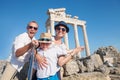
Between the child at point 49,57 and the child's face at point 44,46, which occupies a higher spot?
the child's face at point 44,46

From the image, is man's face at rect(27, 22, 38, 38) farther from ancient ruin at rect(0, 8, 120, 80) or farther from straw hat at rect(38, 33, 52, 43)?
ancient ruin at rect(0, 8, 120, 80)

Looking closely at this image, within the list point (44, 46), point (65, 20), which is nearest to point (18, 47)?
point (44, 46)

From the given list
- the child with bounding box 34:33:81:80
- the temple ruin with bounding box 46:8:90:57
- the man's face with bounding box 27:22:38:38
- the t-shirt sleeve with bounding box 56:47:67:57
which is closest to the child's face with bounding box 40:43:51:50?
the child with bounding box 34:33:81:80

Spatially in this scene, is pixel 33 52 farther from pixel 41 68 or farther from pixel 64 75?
pixel 64 75

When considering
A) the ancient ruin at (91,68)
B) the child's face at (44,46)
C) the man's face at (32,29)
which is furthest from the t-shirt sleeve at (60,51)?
the ancient ruin at (91,68)

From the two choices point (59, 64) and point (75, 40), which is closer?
point (59, 64)

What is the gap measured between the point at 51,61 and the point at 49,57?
0.30 ft

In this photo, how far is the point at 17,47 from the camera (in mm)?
3961

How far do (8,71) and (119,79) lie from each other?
6530mm

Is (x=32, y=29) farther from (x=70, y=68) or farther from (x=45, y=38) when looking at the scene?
(x=70, y=68)

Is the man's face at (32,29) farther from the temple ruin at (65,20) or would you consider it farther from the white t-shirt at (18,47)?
the temple ruin at (65,20)

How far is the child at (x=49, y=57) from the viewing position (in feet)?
12.0

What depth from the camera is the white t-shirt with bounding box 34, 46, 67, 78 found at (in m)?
3.65

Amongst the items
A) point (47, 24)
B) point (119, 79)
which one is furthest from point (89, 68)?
point (47, 24)
